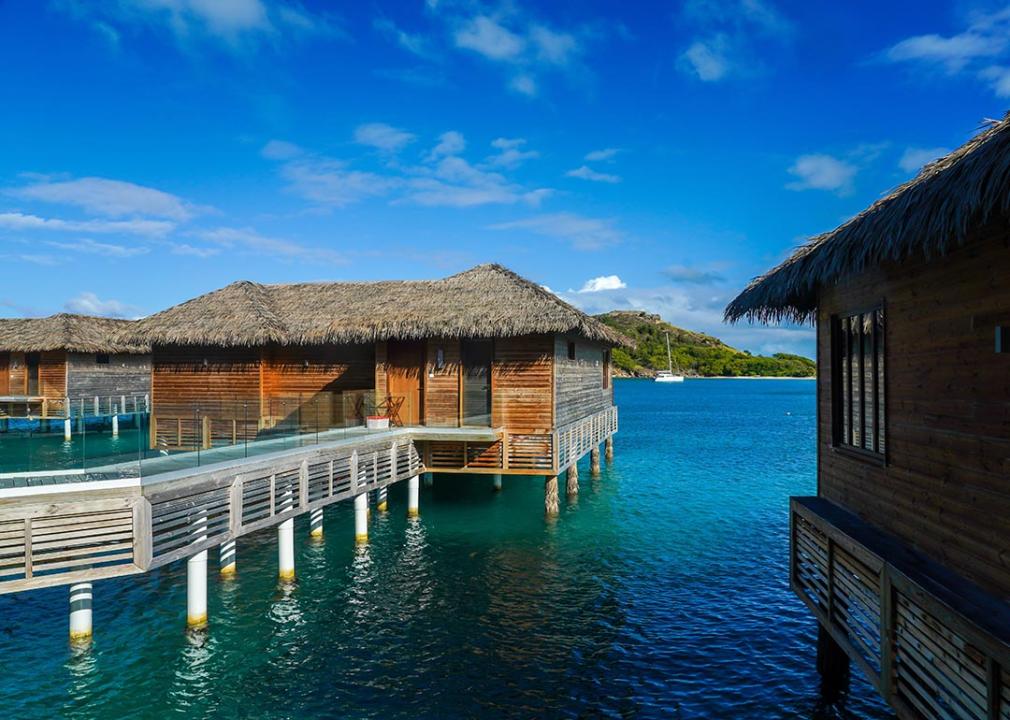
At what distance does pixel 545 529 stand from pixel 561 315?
497 centimetres

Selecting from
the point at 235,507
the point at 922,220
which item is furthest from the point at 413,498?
the point at 922,220

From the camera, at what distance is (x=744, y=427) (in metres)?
45.4

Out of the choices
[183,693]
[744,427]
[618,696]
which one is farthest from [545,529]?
[744,427]

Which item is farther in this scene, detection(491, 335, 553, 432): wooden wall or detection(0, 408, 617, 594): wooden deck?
detection(491, 335, 553, 432): wooden wall

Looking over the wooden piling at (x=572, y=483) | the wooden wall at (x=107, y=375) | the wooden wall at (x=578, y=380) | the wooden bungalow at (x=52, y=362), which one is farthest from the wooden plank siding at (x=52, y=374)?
the wooden piling at (x=572, y=483)

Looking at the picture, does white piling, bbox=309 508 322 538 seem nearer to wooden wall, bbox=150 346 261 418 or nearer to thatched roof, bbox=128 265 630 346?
thatched roof, bbox=128 265 630 346

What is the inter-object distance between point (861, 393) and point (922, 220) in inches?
102

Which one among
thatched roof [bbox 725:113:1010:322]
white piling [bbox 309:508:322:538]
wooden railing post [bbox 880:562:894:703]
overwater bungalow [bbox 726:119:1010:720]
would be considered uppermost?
thatched roof [bbox 725:113:1010:322]

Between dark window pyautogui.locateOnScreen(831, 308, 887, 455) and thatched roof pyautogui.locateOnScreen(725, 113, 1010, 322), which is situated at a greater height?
thatched roof pyautogui.locateOnScreen(725, 113, 1010, 322)

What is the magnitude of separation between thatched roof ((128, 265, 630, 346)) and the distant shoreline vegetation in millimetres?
120456

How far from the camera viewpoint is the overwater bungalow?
4.63 m

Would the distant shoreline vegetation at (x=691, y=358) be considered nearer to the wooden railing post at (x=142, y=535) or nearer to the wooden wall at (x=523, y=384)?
the wooden wall at (x=523, y=384)

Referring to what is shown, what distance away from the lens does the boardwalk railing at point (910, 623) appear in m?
4.28

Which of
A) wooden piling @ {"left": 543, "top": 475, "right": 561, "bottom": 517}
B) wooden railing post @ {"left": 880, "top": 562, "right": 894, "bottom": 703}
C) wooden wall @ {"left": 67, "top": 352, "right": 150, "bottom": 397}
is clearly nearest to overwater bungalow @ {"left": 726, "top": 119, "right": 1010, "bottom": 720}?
wooden railing post @ {"left": 880, "top": 562, "right": 894, "bottom": 703}
